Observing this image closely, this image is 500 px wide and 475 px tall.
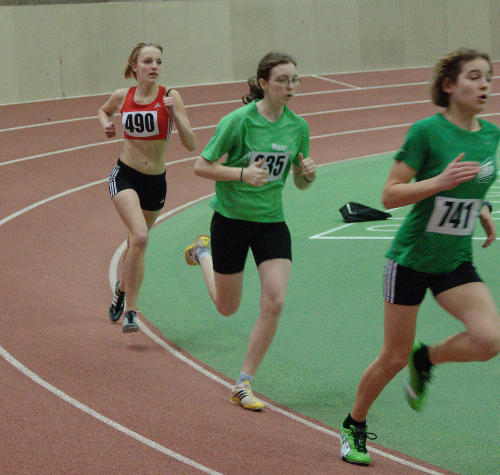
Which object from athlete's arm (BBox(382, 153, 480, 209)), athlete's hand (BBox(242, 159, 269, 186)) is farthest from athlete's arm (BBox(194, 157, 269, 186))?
athlete's arm (BBox(382, 153, 480, 209))

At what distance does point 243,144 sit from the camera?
564cm

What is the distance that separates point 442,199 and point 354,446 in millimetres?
1430

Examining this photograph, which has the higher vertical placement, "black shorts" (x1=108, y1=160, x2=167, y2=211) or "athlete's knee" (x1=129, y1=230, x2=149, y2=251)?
"black shorts" (x1=108, y1=160, x2=167, y2=211)

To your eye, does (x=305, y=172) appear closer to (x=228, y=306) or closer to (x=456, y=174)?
(x=228, y=306)

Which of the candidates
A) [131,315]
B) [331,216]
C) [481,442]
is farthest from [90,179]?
[481,442]

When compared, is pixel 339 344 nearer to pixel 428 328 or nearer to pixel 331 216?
pixel 428 328

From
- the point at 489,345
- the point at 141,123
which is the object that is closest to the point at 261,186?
the point at 489,345

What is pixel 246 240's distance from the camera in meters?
5.77

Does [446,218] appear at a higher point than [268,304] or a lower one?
higher

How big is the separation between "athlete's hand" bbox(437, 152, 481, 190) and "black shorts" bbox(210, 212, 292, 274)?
5.93 feet

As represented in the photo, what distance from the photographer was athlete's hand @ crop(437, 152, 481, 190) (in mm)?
4000

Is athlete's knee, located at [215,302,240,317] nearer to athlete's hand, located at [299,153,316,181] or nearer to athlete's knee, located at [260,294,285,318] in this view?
athlete's knee, located at [260,294,285,318]

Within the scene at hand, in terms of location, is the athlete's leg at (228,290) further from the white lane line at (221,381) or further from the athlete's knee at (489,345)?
the athlete's knee at (489,345)

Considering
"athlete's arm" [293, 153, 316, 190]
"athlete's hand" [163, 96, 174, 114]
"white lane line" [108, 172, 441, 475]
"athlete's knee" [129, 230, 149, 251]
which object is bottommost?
"white lane line" [108, 172, 441, 475]
